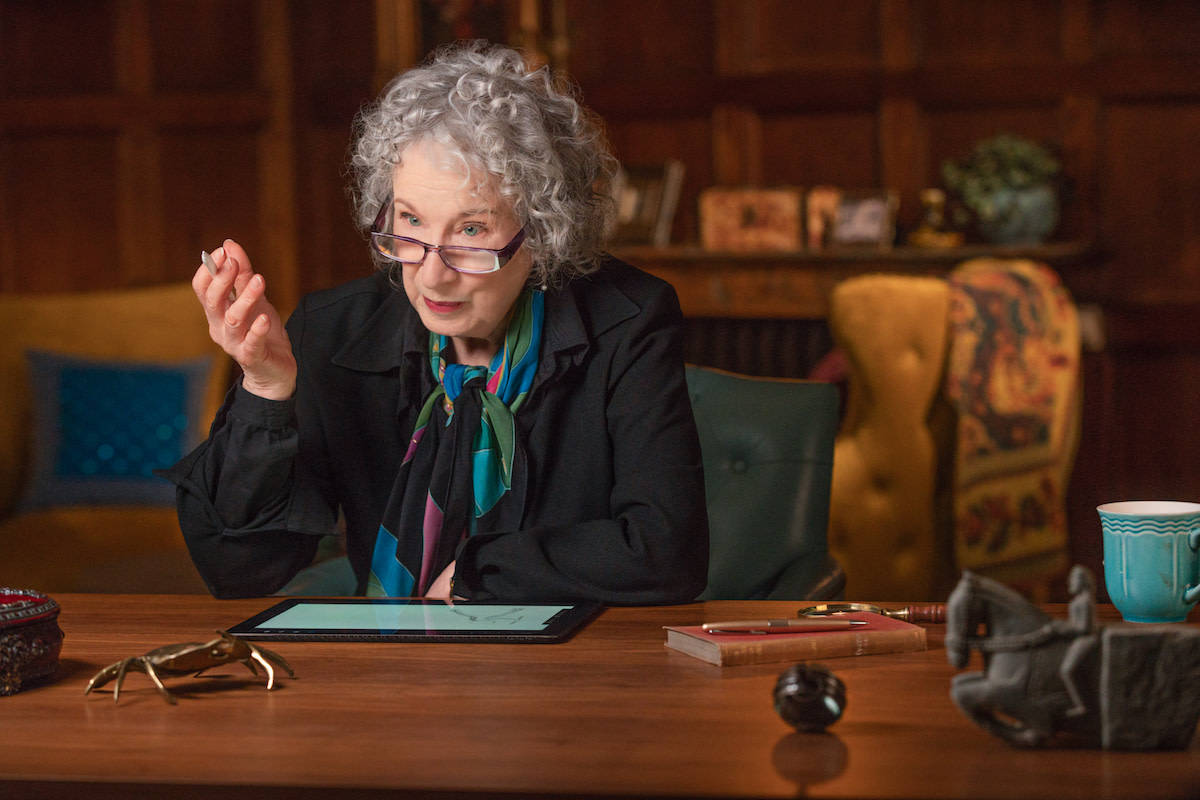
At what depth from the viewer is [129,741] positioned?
37.1 inches

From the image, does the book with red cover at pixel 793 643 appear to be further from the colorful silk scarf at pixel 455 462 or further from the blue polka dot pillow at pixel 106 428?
the blue polka dot pillow at pixel 106 428

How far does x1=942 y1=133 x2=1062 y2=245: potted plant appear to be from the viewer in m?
4.45

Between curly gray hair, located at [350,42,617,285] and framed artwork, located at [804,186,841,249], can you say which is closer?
curly gray hair, located at [350,42,617,285]

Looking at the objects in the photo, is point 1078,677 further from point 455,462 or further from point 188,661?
point 455,462

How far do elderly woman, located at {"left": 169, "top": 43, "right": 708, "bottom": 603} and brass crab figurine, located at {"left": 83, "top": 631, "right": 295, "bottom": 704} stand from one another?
1.32 feet

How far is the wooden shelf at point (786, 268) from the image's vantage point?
4.49m

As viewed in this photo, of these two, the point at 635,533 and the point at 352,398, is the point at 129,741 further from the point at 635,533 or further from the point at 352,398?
the point at 352,398

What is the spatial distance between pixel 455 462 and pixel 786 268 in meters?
3.08

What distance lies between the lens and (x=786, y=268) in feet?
15.0

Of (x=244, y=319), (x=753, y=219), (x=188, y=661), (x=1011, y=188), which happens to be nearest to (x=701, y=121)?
(x=753, y=219)

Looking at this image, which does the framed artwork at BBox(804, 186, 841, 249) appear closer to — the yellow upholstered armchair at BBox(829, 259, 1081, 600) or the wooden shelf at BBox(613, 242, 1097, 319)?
the wooden shelf at BBox(613, 242, 1097, 319)

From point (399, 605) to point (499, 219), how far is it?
0.51 meters

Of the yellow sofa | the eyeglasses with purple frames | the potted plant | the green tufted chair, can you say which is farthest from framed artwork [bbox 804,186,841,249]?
the eyeglasses with purple frames

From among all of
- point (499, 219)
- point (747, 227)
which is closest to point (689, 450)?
point (499, 219)
